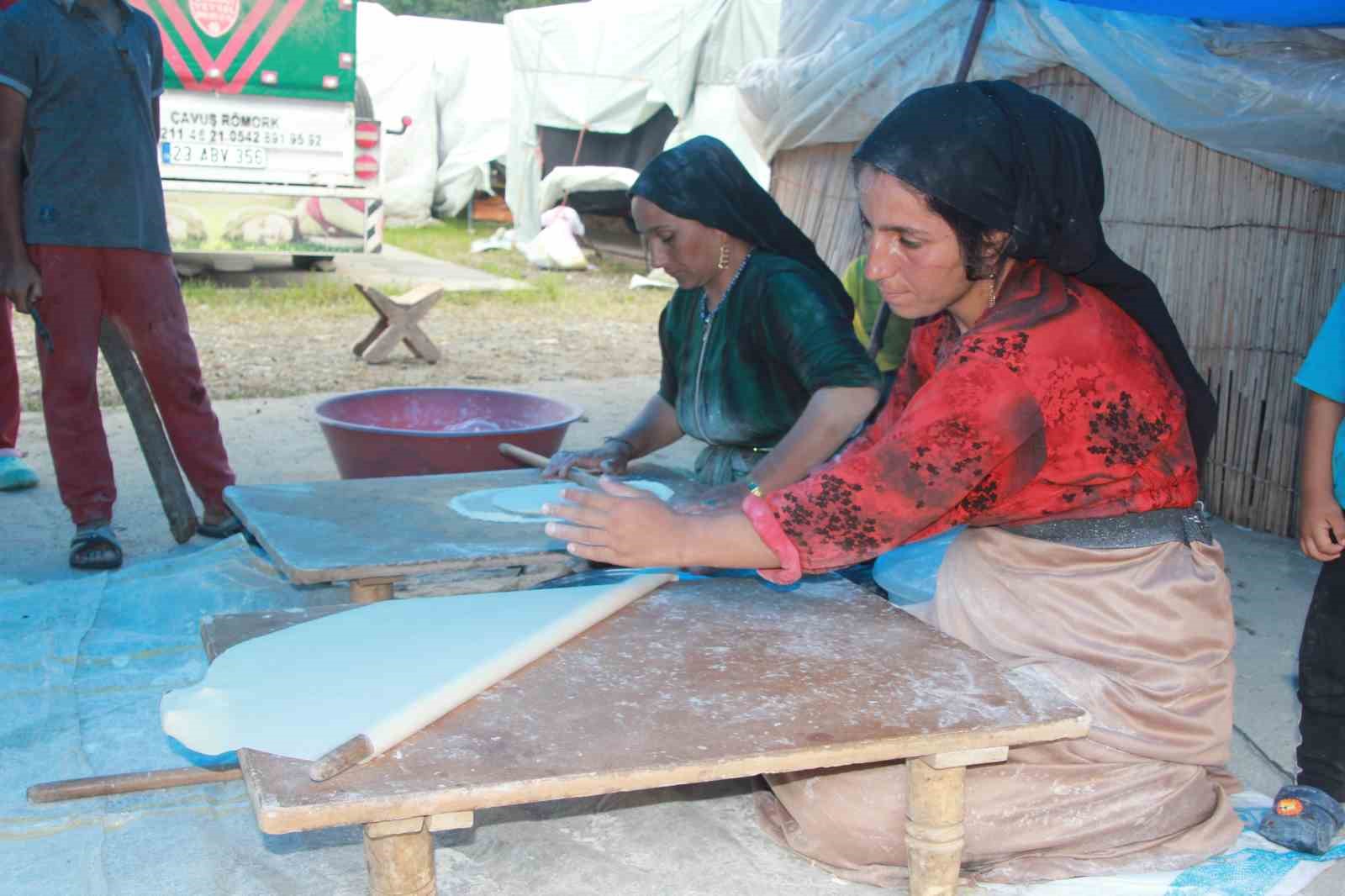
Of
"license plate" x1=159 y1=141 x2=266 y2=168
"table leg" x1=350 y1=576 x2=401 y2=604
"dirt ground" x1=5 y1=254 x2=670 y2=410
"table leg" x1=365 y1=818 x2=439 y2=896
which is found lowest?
"dirt ground" x1=5 y1=254 x2=670 y2=410

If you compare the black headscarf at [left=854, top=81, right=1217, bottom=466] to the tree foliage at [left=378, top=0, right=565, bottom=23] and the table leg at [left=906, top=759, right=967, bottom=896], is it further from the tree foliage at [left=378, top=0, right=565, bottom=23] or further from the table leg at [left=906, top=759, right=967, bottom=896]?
the tree foliage at [left=378, top=0, right=565, bottom=23]

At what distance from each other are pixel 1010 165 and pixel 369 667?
3.54 ft

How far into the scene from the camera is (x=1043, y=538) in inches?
75.1

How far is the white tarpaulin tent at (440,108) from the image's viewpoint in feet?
46.0

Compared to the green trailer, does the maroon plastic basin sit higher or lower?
lower

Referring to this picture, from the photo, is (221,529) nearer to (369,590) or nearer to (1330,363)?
(369,590)

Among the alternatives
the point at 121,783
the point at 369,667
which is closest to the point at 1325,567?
the point at 369,667

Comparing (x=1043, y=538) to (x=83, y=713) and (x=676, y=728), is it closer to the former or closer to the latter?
(x=676, y=728)

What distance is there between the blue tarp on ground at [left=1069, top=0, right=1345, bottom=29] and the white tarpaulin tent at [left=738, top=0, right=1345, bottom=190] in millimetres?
112

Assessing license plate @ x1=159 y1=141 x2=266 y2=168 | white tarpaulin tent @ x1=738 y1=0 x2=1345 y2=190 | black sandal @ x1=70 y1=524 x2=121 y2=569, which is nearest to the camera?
black sandal @ x1=70 y1=524 x2=121 y2=569

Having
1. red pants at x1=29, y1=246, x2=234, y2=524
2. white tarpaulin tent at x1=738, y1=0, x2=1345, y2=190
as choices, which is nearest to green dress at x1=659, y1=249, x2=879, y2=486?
red pants at x1=29, y1=246, x2=234, y2=524

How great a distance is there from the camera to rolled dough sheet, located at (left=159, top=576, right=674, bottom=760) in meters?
1.54

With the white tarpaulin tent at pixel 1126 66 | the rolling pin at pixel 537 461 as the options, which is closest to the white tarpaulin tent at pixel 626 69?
the white tarpaulin tent at pixel 1126 66

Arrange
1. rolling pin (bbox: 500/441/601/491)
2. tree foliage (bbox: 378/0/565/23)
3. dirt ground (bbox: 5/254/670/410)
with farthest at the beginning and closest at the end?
tree foliage (bbox: 378/0/565/23), dirt ground (bbox: 5/254/670/410), rolling pin (bbox: 500/441/601/491)
